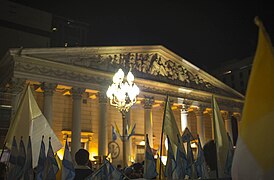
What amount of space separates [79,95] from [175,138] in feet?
50.0

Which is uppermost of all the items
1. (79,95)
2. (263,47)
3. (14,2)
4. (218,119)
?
(14,2)

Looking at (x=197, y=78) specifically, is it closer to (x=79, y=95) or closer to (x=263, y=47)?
(x=79, y=95)

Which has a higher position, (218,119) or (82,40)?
(82,40)

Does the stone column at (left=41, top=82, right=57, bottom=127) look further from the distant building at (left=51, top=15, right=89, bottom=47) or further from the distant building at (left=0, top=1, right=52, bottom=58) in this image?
the distant building at (left=51, top=15, right=89, bottom=47)

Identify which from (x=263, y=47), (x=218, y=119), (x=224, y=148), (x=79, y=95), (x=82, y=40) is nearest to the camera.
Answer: (x=263, y=47)

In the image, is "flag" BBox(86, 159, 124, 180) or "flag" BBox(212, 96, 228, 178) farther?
"flag" BBox(212, 96, 228, 178)

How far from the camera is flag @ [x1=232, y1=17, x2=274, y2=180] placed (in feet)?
10.2

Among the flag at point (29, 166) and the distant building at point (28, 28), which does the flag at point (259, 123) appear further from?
the distant building at point (28, 28)

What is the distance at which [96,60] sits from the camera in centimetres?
2338

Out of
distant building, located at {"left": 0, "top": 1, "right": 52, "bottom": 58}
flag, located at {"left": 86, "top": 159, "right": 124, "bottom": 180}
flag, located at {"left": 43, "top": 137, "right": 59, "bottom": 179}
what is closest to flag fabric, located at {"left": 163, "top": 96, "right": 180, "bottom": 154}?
flag, located at {"left": 86, "top": 159, "right": 124, "bottom": 180}

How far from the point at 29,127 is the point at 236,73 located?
49.2 metres

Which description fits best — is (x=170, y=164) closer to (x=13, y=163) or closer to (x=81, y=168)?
(x=81, y=168)

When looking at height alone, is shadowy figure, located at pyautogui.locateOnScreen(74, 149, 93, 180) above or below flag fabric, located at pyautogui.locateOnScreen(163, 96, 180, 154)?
below

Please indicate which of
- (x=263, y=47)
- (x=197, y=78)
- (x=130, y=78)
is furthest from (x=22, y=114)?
(x=197, y=78)
